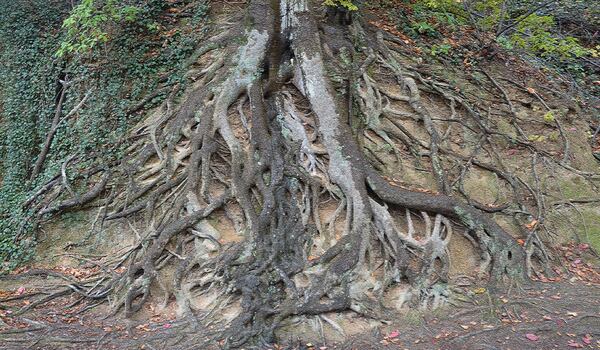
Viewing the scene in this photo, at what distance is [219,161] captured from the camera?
8344mm

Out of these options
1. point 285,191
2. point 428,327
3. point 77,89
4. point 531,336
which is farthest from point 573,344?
point 77,89

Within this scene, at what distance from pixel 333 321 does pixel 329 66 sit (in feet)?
14.6

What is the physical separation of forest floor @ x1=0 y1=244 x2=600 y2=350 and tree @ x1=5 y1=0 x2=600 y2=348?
0.27 meters

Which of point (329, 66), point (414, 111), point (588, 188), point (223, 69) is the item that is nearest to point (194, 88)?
point (223, 69)

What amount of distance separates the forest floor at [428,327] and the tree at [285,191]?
10.6 inches

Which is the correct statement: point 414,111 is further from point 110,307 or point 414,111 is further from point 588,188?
point 110,307

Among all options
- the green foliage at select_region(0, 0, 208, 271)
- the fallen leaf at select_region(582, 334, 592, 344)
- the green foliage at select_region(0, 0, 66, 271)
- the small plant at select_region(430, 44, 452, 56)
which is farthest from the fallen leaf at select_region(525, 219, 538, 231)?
the green foliage at select_region(0, 0, 66, 271)

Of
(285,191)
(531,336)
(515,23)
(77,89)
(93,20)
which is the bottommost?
(531,336)

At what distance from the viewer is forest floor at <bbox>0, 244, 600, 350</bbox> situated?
20.2ft

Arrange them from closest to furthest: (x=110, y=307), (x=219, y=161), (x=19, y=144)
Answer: (x=110, y=307)
(x=219, y=161)
(x=19, y=144)

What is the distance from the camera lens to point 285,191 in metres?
7.96

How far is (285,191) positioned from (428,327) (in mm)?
2753

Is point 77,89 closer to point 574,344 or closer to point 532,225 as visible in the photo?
point 532,225

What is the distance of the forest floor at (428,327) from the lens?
20.2ft
